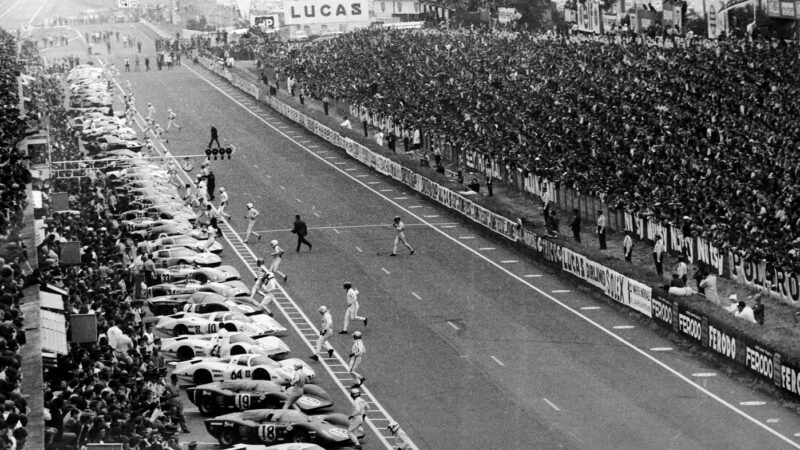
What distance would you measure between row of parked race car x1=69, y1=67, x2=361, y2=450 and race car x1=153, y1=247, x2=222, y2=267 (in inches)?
1.8

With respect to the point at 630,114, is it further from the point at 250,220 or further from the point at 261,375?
the point at 261,375

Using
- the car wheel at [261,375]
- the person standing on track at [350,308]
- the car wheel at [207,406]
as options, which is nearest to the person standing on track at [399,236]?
the person standing on track at [350,308]

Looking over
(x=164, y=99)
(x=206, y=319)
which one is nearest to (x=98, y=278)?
(x=206, y=319)

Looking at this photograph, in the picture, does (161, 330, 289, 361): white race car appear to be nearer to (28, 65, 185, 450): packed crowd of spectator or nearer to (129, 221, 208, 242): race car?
(28, 65, 185, 450): packed crowd of spectator

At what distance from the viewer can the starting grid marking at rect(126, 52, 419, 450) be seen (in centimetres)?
4269

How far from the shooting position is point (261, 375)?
4491cm

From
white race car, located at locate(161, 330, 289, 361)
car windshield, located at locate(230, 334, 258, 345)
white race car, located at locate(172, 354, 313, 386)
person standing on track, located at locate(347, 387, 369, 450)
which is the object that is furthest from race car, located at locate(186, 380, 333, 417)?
car windshield, located at locate(230, 334, 258, 345)

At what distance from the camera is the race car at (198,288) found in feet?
182

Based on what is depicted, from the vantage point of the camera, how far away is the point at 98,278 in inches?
2003

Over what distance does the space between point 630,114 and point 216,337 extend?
35.7 m

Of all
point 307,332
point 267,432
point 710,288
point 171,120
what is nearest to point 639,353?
point 710,288

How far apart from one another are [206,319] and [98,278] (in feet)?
12.4

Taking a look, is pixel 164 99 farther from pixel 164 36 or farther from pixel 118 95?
pixel 164 36

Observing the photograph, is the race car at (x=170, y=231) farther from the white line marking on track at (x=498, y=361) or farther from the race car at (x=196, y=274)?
the white line marking on track at (x=498, y=361)
